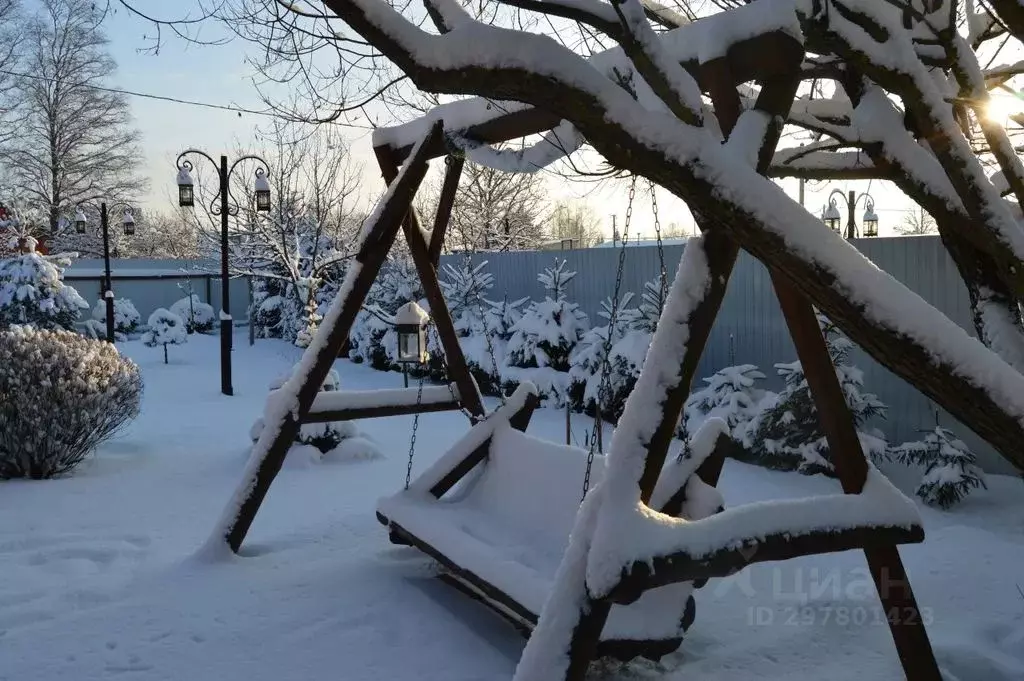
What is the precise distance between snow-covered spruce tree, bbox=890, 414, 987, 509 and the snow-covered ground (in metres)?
0.16

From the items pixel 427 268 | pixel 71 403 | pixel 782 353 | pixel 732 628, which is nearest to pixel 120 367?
pixel 71 403

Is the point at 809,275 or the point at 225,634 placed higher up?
the point at 809,275

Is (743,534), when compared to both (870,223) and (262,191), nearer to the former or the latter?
(262,191)

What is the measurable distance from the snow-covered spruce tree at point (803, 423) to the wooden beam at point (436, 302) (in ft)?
9.88

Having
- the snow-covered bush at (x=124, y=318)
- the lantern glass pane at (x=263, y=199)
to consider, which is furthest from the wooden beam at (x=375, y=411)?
the snow-covered bush at (x=124, y=318)

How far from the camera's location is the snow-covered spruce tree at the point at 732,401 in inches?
305

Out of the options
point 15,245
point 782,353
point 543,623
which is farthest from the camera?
point 15,245

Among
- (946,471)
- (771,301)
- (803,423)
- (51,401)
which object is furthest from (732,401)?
(51,401)

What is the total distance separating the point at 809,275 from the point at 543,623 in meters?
1.29

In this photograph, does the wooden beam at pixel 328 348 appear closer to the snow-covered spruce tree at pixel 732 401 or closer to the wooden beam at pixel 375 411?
the wooden beam at pixel 375 411

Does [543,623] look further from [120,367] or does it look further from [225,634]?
[120,367]

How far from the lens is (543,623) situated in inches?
99.8

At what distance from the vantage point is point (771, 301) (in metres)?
9.09

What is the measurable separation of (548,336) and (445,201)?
228 inches
